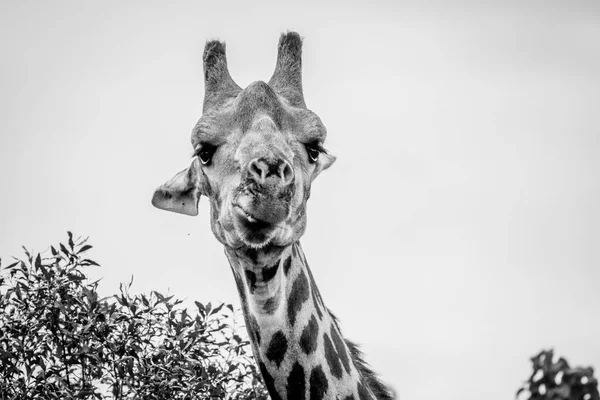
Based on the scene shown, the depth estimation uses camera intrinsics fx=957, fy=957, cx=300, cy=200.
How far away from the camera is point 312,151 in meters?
7.95

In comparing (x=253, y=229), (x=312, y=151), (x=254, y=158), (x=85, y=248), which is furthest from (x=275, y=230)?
(x=85, y=248)

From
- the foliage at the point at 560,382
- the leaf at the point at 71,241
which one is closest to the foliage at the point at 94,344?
the leaf at the point at 71,241

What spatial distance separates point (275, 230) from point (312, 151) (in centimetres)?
132

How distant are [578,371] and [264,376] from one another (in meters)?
4.18

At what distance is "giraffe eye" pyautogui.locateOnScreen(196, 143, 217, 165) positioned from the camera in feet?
25.7

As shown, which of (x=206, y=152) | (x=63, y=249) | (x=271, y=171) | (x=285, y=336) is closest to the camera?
(x=271, y=171)

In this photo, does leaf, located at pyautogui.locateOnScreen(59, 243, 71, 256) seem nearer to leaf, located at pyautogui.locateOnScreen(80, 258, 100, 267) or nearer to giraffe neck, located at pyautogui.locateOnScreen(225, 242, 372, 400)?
leaf, located at pyautogui.locateOnScreen(80, 258, 100, 267)

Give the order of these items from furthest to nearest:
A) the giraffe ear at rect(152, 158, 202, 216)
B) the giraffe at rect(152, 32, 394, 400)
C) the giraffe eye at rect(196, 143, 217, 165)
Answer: the giraffe ear at rect(152, 158, 202, 216) < the giraffe eye at rect(196, 143, 217, 165) < the giraffe at rect(152, 32, 394, 400)

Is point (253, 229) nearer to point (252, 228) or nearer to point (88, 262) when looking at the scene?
point (252, 228)

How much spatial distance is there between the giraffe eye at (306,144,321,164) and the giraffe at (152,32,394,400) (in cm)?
1

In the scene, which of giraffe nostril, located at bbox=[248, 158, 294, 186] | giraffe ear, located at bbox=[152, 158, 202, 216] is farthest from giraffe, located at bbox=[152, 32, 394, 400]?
giraffe ear, located at bbox=[152, 158, 202, 216]

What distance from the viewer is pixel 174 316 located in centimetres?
959

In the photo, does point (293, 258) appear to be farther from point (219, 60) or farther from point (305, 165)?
point (219, 60)

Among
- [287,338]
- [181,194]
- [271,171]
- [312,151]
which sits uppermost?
[181,194]
